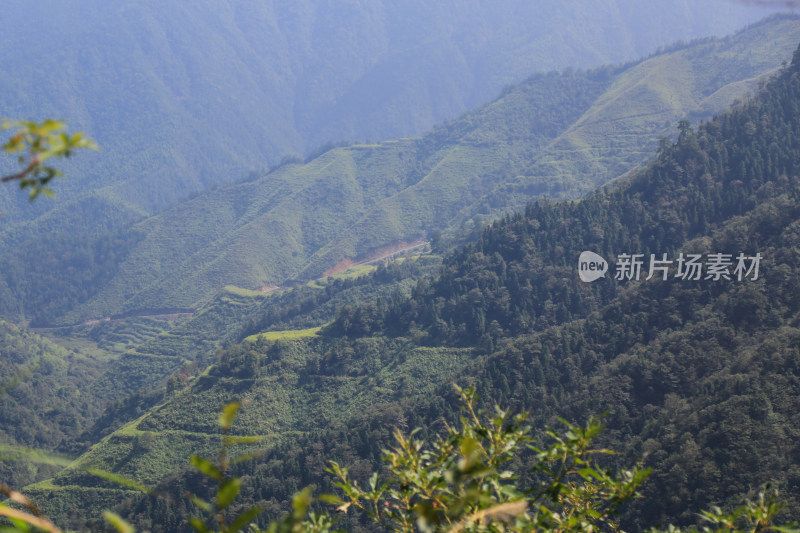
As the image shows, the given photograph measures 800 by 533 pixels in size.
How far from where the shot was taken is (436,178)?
392 feet

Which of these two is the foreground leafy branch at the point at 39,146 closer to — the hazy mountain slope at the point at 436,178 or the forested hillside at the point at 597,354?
the forested hillside at the point at 597,354

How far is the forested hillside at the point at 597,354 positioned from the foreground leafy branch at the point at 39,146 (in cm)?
2374

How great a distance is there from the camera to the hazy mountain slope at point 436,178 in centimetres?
10038

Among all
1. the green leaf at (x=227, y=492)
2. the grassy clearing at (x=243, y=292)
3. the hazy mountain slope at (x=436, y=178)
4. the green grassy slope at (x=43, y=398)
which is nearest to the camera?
the green leaf at (x=227, y=492)

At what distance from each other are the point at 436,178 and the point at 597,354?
84.5 metres

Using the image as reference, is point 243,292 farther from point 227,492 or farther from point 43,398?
point 227,492

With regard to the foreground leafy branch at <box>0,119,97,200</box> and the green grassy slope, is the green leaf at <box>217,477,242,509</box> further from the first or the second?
the green grassy slope

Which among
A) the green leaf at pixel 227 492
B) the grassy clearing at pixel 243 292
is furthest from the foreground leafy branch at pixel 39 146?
the grassy clearing at pixel 243 292

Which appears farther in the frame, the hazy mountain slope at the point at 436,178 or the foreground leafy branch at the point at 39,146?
the hazy mountain slope at the point at 436,178

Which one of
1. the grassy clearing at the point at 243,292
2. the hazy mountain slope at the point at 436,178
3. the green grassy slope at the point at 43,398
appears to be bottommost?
the green grassy slope at the point at 43,398

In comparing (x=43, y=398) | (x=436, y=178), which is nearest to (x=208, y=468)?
(x=43, y=398)

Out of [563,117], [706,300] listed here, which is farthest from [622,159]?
[706,300]

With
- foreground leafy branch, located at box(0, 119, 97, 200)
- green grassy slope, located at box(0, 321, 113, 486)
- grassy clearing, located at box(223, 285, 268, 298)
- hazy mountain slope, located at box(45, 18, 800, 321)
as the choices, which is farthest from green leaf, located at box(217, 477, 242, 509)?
grassy clearing, located at box(223, 285, 268, 298)

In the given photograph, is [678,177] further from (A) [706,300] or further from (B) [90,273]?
(B) [90,273]
